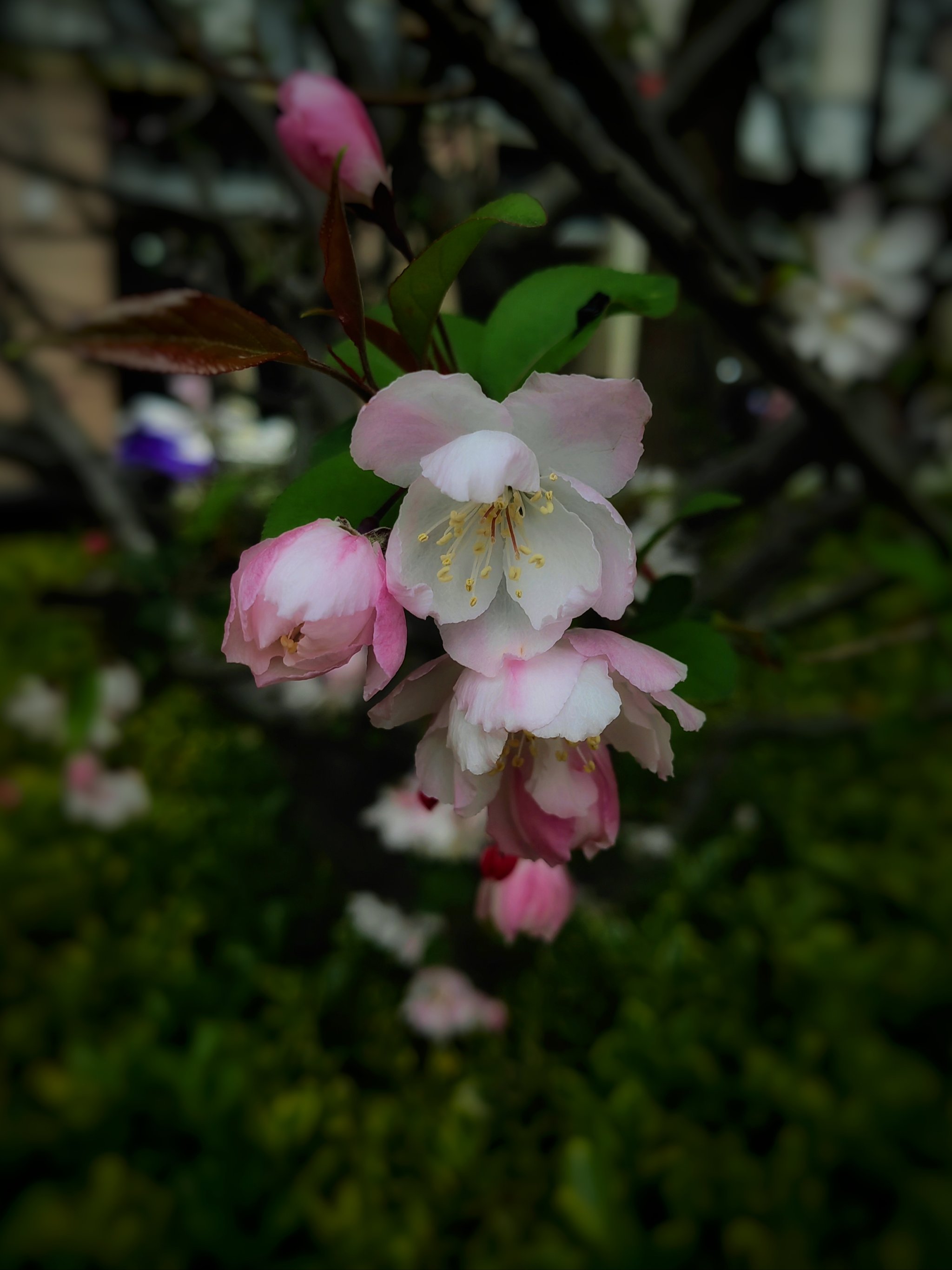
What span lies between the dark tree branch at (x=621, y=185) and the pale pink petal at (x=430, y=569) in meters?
0.34

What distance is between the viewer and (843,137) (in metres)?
2.87

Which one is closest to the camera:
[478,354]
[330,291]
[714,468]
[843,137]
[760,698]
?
[330,291]

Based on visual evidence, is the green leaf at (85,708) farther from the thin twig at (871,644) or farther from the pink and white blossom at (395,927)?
the thin twig at (871,644)

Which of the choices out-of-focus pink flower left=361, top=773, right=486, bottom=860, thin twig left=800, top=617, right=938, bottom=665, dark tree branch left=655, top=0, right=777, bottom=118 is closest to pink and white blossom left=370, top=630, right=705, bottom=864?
thin twig left=800, top=617, right=938, bottom=665

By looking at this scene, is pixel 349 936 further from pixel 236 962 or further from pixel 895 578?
pixel 895 578

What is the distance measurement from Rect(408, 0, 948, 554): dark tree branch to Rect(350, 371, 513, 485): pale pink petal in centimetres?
33

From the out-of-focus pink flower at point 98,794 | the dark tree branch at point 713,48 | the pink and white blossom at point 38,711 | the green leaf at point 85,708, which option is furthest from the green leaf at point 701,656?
the pink and white blossom at point 38,711

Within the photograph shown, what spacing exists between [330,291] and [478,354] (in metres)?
0.11

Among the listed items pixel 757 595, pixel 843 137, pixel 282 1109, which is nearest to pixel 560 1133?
pixel 282 1109

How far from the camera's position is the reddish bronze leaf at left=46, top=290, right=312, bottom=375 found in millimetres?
250

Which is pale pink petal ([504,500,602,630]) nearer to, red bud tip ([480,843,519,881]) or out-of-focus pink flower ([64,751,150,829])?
red bud tip ([480,843,519,881])

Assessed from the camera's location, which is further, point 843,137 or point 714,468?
point 843,137

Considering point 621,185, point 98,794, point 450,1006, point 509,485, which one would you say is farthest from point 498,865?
point 98,794

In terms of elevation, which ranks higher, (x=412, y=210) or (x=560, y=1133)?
(x=412, y=210)
